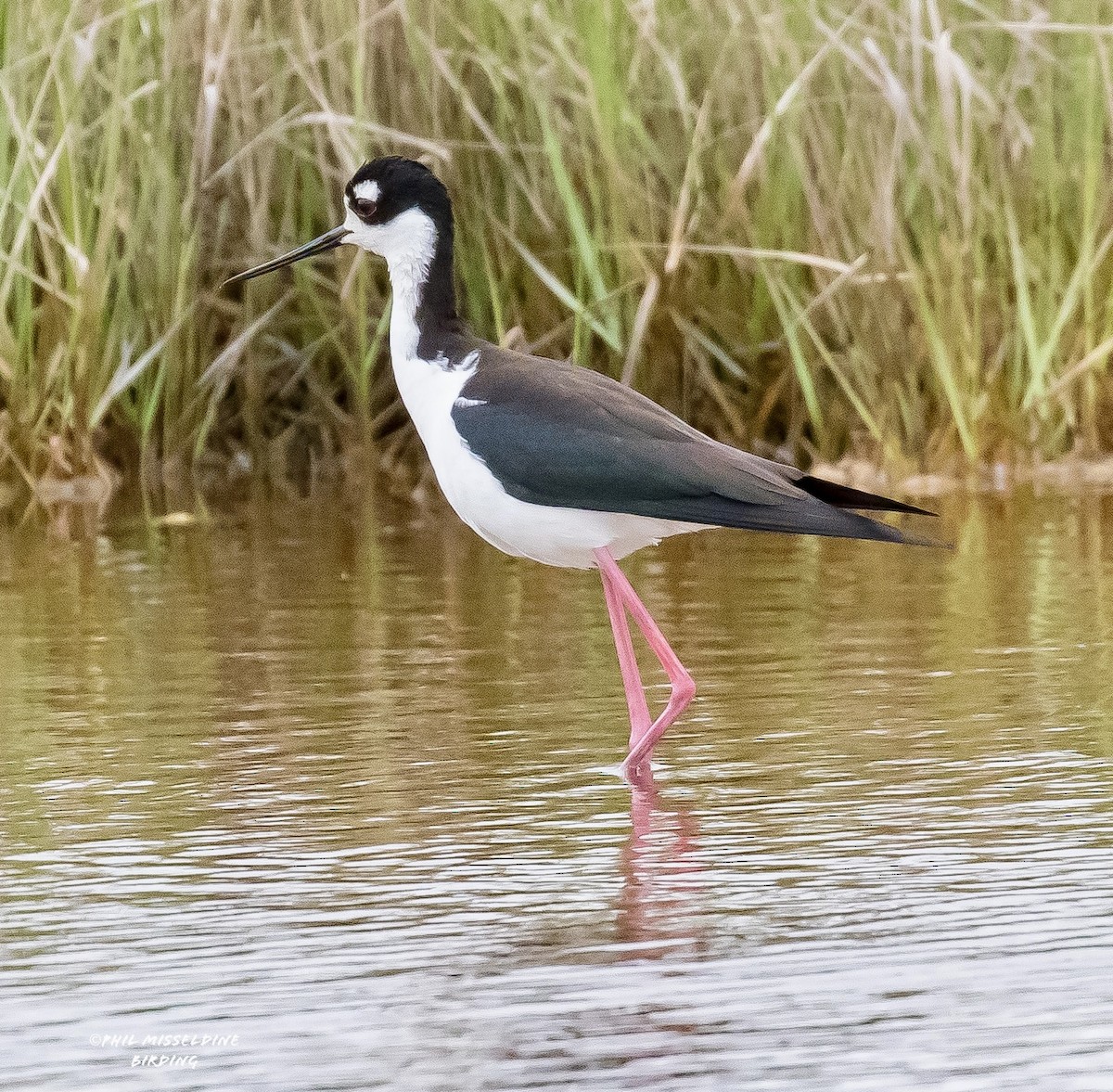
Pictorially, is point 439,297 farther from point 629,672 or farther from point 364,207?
point 629,672

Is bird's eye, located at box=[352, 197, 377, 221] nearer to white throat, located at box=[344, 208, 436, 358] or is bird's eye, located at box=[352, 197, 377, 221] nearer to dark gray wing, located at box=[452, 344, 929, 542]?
white throat, located at box=[344, 208, 436, 358]

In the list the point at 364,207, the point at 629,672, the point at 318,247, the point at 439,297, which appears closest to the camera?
the point at 629,672

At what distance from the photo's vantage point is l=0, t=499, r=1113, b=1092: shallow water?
3174 mm

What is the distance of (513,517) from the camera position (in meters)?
5.55

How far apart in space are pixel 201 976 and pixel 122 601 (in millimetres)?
4116

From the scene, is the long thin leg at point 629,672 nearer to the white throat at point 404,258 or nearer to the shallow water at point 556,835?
the shallow water at point 556,835

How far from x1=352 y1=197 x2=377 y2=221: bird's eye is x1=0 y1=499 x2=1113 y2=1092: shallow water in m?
1.08

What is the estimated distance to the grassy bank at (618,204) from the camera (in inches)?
366

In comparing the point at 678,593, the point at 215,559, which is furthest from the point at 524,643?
the point at 215,559

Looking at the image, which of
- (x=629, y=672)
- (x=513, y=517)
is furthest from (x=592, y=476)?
Result: (x=629, y=672)

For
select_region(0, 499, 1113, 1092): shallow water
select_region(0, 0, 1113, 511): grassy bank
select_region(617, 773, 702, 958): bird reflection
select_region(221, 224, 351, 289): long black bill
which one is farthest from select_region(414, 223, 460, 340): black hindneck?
select_region(0, 0, 1113, 511): grassy bank

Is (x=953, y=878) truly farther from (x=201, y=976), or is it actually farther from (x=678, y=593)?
(x=678, y=593)

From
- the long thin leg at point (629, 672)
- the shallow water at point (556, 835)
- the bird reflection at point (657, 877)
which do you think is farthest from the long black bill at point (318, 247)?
the bird reflection at point (657, 877)

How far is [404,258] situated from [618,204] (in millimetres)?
3305
